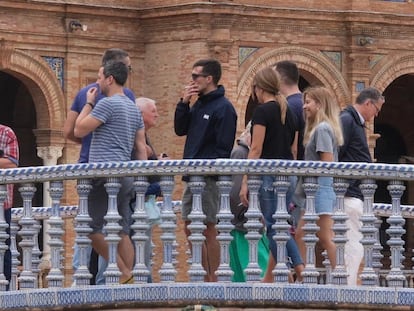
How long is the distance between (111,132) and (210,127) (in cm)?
Answer: 89

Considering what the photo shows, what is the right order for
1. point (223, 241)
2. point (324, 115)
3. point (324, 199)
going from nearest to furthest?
1. point (223, 241)
2. point (324, 199)
3. point (324, 115)

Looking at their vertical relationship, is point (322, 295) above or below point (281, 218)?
below

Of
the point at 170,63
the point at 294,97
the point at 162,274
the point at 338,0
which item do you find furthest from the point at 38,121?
the point at 162,274

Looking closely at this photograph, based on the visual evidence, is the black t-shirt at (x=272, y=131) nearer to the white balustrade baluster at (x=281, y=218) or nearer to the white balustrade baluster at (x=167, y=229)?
the white balustrade baluster at (x=281, y=218)

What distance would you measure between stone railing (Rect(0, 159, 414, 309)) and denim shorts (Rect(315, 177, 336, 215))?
46cm

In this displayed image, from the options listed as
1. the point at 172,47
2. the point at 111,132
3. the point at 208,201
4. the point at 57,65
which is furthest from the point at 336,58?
the point at 208,201

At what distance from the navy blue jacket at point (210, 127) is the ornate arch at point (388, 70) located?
77.9ft

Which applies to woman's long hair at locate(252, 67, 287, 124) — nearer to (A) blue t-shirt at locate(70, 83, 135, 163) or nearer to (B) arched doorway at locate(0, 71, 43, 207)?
(A) blue t-shirt at locate(70, 83, 135, 163)

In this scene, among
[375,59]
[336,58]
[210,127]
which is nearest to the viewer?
[210,127]

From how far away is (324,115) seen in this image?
1647 cm

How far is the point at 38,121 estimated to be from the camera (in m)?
37.3

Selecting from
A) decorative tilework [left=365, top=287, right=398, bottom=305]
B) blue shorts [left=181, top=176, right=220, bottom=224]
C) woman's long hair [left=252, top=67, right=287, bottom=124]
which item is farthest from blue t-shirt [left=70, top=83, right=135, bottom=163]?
decorative tilework [left=365, top=287, right=398, bottom=305]

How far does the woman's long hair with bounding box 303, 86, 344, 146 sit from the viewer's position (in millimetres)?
16422

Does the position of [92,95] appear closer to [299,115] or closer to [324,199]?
[299,115]
